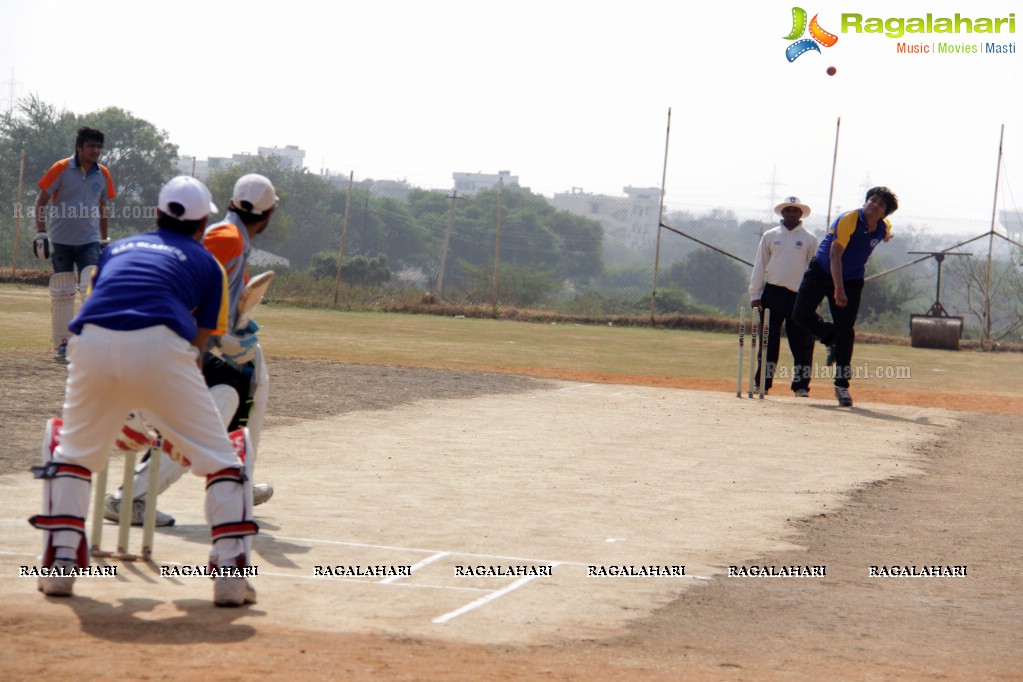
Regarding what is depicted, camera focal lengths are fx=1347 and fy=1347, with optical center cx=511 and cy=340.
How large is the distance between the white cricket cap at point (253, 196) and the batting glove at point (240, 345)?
65cm

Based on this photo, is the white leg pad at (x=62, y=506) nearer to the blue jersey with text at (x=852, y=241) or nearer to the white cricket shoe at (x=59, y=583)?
the white cricket shoe at (x=59, y=583)

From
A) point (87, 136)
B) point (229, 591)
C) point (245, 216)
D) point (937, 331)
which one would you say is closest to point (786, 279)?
point (87, 136)

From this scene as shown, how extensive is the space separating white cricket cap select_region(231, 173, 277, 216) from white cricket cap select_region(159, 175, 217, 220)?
121 centimetres

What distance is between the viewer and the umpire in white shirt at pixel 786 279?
15.9m

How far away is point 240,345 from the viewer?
6.79 meters

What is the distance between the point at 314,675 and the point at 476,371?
518 inches

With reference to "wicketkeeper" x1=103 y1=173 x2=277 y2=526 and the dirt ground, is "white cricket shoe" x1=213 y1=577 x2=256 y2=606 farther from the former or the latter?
"wicketkeeper" x1=103 y1=173 x2=277 y2=526

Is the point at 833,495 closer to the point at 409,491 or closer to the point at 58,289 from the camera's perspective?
the point at 409,491

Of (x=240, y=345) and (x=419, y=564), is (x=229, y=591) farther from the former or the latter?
(x=240, y=345)

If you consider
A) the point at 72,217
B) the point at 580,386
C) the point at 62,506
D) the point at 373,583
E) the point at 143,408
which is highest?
the point at 72,217

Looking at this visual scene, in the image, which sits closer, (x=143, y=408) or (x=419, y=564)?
(x=143, y=408)

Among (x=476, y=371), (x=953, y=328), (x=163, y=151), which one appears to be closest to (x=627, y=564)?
(x=476, y=371)

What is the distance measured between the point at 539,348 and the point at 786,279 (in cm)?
815

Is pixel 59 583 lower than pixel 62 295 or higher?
lower
